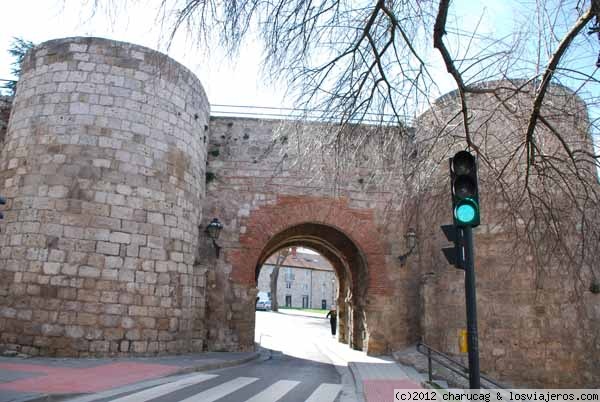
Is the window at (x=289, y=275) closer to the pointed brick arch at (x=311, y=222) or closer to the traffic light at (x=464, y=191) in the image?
the pointed brick arch at (x=311, y=222)

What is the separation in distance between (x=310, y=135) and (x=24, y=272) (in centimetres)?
659

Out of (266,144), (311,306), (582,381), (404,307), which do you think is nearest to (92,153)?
(266,144)

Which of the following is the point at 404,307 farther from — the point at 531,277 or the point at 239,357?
the point at 239,357

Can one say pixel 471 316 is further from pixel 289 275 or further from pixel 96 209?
pixel 289 275

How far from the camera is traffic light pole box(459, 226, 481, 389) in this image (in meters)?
4.20

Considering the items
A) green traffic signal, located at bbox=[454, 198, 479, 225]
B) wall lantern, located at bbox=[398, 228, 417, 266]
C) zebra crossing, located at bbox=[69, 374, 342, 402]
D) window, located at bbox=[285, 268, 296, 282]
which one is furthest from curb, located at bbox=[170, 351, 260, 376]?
window, located at bbox=[285, 268, 296, 282]

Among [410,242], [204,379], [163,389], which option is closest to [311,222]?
[410,242]

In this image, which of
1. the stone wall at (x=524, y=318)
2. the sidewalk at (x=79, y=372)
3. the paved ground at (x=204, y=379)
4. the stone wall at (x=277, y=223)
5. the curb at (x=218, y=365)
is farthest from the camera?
the stone wall at (x=277, y=223)

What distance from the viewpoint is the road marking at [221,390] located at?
619 cm

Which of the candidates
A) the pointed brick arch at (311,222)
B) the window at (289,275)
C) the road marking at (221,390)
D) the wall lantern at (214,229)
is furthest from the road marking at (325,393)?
the window at (289,275)

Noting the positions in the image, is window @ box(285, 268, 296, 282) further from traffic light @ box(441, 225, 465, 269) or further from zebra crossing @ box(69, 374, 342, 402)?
traffic light @ box(441, 225, 465, 269)

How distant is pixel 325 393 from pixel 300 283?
160ft

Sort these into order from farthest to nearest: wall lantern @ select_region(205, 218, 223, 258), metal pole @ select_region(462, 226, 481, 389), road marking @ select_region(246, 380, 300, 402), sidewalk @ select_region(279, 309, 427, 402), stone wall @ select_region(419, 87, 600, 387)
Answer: wall lantern @ select_region(205, 218, 223, 258) → stone wall @ select_region(419, 87, 600, 387) → sidewalk @ select_region(279, 309, 427, 402) → road marking @ select_region(246, 380, 300, 402) → metal pole @ select_region(462, 226, 481, 389)

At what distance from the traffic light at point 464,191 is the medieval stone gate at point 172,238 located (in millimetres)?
3229
